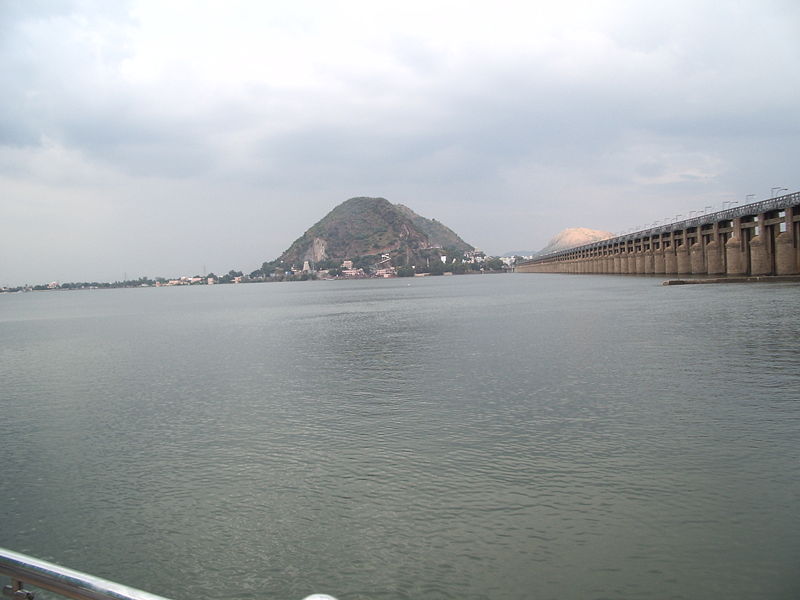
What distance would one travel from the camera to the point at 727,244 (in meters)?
84.4

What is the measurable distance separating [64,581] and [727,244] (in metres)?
93.6

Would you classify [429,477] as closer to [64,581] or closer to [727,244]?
[64,581]

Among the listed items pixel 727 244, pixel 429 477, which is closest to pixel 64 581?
pixel 429 477

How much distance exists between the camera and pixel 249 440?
15.3m

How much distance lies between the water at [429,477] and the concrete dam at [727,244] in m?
53.9

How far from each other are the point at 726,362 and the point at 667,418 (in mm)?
9078

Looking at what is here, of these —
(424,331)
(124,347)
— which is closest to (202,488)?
(424,331)

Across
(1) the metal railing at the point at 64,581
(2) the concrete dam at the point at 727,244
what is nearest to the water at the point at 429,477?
(1) the metal railing at the point at 64,581

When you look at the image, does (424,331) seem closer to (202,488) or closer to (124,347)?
(124,347)

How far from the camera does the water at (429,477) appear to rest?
8.38 meters

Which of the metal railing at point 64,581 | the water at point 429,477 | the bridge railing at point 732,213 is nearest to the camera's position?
the metal railing at point 64,581

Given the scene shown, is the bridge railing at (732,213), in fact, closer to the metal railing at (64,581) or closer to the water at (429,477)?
the water at (429,477)

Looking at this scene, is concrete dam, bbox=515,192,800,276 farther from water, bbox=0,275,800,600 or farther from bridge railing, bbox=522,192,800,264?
water, bbox=0,275,800,600

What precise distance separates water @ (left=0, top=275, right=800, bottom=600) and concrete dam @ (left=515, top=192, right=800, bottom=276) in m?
53.9
